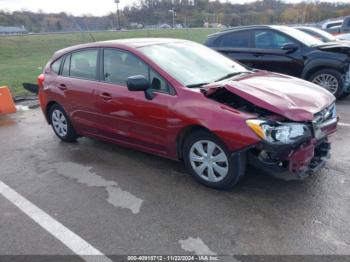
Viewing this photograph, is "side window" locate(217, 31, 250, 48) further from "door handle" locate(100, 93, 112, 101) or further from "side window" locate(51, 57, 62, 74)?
"door handle" locate(100, 93, 112, 101)

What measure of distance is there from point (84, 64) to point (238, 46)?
A: 4.36 m

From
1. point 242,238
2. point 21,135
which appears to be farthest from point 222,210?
point 21,135

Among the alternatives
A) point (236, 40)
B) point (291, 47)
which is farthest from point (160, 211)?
point (236, 40)

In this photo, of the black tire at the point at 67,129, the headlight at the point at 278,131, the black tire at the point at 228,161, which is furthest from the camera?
the black tire at the point at 67,129

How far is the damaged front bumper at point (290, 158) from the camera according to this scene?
3.29 metres

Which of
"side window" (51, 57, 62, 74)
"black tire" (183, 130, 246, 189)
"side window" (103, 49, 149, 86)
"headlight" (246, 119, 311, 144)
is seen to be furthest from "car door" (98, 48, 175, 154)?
"side window" (51, 57, 62, 74)

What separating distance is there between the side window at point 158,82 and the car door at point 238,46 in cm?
446

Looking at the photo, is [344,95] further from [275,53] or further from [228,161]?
[228,161]

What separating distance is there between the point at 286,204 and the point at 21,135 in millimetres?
4983

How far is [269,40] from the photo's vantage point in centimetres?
781

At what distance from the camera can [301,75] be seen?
7.36 metres

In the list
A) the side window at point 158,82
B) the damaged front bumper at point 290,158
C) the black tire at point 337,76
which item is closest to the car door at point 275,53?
the black tire at point 337,76

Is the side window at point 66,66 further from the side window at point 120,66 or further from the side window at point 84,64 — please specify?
the side window at point 120,66

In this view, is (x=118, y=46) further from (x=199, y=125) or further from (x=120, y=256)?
(x=120, y=256)
